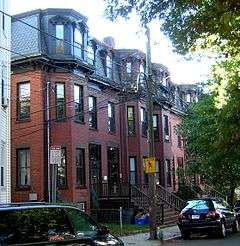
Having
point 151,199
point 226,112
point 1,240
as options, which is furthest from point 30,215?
point 226,112

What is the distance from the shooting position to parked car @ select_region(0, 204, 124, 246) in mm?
8086

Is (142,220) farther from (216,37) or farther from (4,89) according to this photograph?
(216,37)

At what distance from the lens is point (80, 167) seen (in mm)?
30688

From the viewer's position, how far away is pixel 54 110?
1168 inches

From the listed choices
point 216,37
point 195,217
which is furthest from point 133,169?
point 216,37

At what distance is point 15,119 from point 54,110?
224 centimetres

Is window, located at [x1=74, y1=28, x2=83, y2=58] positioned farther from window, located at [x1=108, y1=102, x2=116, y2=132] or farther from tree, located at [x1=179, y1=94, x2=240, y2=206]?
tree, located at [x1=179, y1=94, x2=240, y2=206]

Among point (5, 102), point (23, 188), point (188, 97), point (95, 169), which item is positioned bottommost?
point (23, 188)

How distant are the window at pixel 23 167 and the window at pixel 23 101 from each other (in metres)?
1.89

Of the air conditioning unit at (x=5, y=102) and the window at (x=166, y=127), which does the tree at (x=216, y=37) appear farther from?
the window at (x=166, y=127)

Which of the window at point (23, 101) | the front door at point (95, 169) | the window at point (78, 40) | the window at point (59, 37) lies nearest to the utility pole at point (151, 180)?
the window at point (59, 37)

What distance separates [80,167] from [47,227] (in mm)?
22088

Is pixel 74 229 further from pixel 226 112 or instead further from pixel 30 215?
pixel 226 112

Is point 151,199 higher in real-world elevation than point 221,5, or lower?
lower
